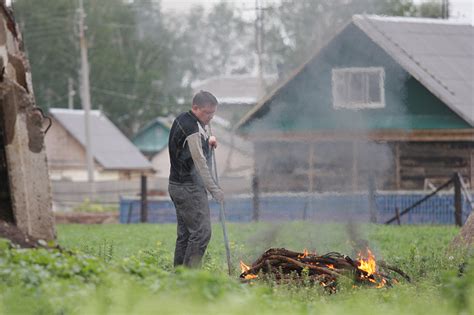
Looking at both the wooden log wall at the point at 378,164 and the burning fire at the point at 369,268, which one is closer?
the burning fire at the point at 369,268

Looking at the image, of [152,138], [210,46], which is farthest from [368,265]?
[210,46]

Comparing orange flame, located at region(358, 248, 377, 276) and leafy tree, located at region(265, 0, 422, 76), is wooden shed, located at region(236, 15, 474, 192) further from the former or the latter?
orange flame, located at region(358, 248, 377, 276)

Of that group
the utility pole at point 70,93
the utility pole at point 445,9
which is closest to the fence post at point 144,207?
the utility pole at point 445,9

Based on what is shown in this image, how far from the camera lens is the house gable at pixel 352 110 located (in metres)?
30.1

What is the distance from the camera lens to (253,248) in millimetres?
13531

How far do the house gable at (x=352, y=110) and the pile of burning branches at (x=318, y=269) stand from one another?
19097mm

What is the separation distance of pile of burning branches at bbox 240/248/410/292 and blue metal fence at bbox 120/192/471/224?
29.8 ft

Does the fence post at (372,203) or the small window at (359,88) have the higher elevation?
the small window at (359,88)

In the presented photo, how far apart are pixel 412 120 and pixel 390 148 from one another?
113cm

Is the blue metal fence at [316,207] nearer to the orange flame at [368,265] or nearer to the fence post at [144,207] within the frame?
the fence post at [144,207]

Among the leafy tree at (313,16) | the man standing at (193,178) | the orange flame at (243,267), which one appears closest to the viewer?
the man standing at (193,178)

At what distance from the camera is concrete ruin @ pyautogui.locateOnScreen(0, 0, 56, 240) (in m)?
12.4

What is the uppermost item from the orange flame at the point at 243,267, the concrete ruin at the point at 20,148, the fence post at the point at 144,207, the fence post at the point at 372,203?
the concrete ruin at the point at 20,148

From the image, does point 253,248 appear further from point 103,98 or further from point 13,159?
point 103,98
